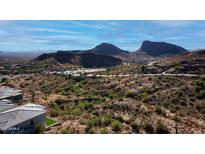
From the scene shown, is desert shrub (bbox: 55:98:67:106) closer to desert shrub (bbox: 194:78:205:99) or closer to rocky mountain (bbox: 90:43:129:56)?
desert shrub (bbox: 194:78:205:99)

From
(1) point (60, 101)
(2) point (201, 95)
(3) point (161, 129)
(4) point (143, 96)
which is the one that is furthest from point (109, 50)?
(3) point (161, 129)

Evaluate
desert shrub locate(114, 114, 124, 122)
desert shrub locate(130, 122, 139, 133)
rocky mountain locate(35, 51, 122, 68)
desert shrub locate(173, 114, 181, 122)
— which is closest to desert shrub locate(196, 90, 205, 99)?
desert shrub locate(173, 114, 181, 122)

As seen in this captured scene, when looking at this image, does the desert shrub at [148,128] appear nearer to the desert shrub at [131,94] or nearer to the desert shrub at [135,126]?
the desert shrub at [135,126]

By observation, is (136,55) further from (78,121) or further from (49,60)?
(78,121)

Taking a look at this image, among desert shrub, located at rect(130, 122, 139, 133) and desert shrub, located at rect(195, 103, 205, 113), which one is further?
desert shrub, located at rect(195, 103, 205, 113)

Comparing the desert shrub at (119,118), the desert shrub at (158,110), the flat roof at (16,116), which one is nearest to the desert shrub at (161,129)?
the desert shrub at (119,118)

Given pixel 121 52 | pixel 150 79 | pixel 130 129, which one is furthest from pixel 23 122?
pixel 121 52
